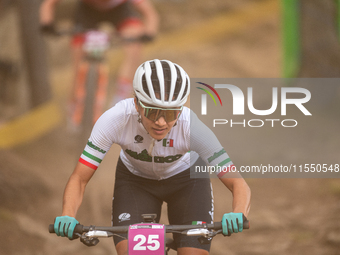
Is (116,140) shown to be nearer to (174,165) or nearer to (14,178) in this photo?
(174,165)

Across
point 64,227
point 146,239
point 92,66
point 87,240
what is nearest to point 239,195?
point 146,239

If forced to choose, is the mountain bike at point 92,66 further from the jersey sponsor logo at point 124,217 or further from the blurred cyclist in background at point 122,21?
the jersey sponsor logo at point 124,217

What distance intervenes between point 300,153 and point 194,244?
6058 mm

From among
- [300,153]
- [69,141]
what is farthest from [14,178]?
[300,153]

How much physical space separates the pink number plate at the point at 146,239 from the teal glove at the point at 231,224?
0.40 meters

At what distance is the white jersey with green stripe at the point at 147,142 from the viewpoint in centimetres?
327

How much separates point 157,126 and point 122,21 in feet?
15.1

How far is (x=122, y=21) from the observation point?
7258mm

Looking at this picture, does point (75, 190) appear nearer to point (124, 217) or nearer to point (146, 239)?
point (124, 217)

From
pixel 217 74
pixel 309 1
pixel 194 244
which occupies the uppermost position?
pixel 309 1

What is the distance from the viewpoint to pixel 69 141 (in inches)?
359

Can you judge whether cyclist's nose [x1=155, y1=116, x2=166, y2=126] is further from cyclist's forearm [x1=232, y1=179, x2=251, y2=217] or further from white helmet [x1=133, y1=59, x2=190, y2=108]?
cyclist's forearm [x1=232, y1=179, x2=251, y2=217]

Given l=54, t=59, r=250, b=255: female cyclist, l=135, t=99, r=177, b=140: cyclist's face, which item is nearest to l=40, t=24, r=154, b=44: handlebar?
l=54, t=59, r=250, b=255: female cyclist

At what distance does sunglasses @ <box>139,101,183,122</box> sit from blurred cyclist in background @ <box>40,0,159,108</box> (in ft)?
12.1
